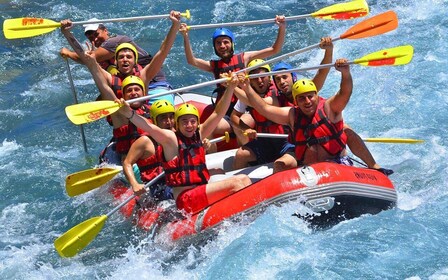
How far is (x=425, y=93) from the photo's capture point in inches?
384

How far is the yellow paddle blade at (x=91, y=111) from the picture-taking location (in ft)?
20.9

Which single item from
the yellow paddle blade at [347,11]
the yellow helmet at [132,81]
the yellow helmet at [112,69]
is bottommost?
the yellow helmet at [112,69]

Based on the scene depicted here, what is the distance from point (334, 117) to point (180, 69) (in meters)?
5.51

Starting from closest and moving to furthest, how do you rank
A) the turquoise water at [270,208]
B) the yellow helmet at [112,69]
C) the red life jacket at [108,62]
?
the turquoise water at [270,208]
the yellow helmet at [112,69]
the red life jacket at [108,62]

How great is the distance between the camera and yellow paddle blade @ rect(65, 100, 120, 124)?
638 cm

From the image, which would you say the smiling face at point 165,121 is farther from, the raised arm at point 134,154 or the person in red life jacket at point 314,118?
the person in red life jacket at point 314,118

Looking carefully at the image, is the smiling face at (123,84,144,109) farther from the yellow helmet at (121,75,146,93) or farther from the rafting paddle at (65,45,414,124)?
the rafting paddle at (65,45,414,124)

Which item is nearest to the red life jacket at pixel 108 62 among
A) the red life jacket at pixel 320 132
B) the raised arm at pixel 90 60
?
the raised arm at pixel 90 60

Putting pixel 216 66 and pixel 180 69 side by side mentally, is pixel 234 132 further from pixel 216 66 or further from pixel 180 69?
pixel 180 69

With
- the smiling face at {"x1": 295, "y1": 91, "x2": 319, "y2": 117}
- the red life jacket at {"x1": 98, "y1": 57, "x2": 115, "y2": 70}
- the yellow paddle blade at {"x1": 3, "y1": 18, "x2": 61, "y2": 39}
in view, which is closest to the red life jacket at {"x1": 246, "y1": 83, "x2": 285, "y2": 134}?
the smiling face at {"x1": 295, "y1": 91, "x2": 319, "y2": 117}

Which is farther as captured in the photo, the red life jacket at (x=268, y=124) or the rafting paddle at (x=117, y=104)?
the red life jacket at (x=268, y=124)

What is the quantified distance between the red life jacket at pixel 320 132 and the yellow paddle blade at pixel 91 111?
1550mm

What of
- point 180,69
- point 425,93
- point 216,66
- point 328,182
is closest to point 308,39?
point 180,69

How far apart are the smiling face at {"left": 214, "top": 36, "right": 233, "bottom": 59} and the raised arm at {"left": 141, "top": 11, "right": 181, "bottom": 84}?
1.70 feet
